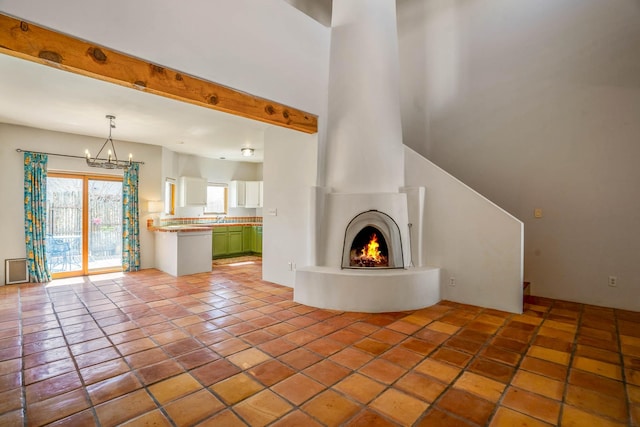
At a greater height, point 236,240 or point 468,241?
point 468,241

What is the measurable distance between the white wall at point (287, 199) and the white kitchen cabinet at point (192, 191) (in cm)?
318

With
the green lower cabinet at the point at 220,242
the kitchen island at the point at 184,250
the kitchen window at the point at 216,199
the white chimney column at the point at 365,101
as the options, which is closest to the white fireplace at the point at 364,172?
the white chimney column at the point at 365,101

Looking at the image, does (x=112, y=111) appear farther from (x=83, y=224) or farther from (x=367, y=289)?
(x=367, y=289)

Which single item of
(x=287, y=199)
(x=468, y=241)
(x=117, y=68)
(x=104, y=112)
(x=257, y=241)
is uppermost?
(x=104, y=112)

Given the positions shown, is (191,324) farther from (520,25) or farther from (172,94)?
(520,25)

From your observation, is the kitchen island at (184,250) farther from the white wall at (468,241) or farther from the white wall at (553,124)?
the white wall at (553,124)

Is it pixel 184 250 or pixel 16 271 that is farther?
pixel 184 250

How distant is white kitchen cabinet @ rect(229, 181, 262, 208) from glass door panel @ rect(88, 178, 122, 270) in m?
2.91

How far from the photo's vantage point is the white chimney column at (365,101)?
13.7 ft

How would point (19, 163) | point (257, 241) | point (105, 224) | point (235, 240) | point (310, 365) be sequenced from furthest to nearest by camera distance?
point (257, 241) < point (235, 240) < point (105, 224) < point (19, 163) < point (310, 365)

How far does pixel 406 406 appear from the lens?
6.54 feet

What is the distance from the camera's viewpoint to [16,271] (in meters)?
5.20

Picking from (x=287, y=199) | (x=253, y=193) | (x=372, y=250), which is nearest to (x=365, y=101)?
(x=287, y=199)

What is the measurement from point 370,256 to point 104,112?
4246 millimetres
